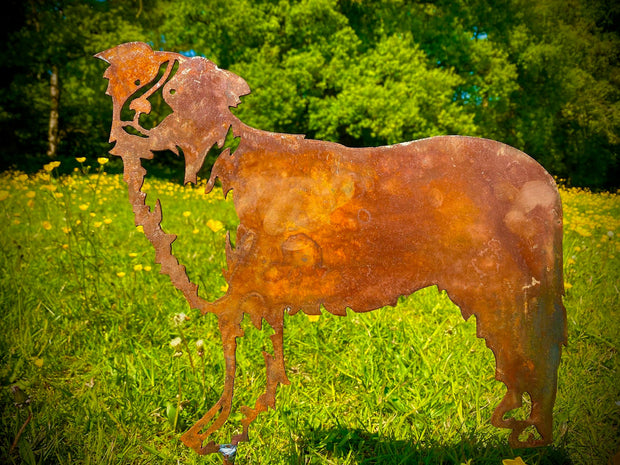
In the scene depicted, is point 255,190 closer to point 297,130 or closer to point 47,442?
point 47,442

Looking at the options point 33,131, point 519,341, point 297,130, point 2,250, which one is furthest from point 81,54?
point 519,341

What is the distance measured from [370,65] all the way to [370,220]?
11353mm

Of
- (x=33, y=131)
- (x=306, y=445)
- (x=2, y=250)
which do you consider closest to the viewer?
(x=306, y=445)

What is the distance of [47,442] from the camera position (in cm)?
191

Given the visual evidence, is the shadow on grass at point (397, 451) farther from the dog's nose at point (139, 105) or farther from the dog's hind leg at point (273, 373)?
the dog's nose at point (139, 105)

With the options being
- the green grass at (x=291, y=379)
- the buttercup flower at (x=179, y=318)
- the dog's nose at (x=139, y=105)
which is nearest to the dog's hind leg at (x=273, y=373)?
the green grass at (x=291, y=379)

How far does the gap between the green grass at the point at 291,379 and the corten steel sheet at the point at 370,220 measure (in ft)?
2.69

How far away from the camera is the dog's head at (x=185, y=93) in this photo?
4.61ft

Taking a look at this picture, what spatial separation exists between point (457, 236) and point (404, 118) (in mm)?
10150

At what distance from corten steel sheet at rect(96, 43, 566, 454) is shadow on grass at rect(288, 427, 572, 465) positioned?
25.4 inches

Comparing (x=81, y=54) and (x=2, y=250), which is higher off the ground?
(x=2, y=250)

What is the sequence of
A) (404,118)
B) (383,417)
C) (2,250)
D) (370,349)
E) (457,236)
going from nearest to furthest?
(457,236)
(383,417)
(370,349)
(2,250)
(404,118)

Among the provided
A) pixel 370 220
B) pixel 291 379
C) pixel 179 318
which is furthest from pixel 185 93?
pixel 179 318

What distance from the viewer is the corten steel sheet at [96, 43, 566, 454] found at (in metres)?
1.38
